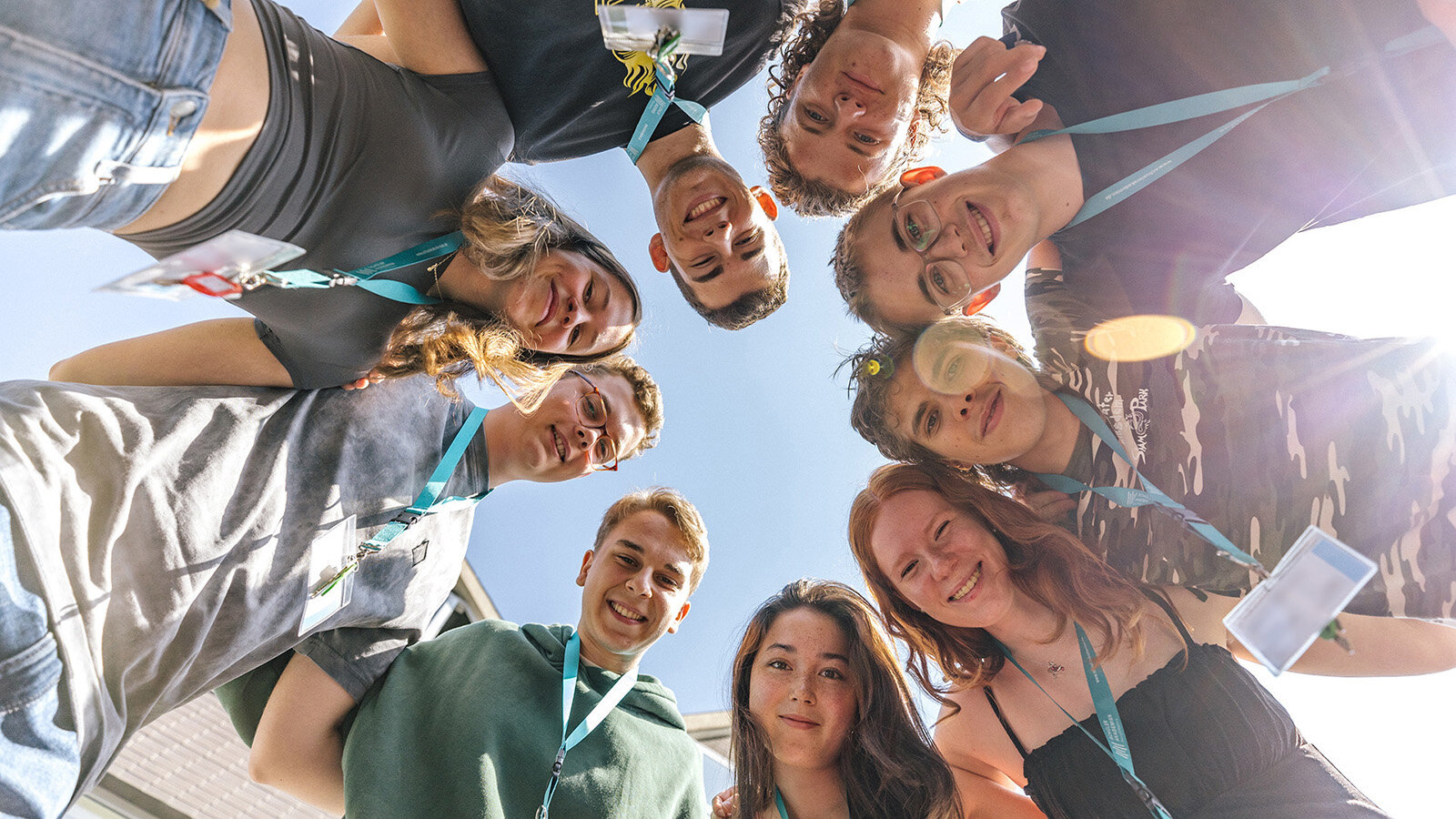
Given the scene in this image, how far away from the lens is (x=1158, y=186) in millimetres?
2426

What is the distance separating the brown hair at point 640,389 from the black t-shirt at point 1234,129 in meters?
2.14

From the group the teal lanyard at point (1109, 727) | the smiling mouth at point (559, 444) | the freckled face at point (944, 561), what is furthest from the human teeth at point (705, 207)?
the teal lanyard at point (1109, 727)

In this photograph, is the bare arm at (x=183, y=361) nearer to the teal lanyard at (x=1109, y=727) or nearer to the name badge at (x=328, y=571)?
the name badge at (x=328, y=571)

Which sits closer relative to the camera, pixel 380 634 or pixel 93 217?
pixel 93 217

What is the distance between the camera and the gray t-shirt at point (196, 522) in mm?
1763

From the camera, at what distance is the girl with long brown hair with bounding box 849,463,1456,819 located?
2.25 metres

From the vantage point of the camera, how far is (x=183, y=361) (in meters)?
2.39

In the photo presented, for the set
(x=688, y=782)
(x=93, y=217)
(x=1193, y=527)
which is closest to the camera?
(x=93, y=217)

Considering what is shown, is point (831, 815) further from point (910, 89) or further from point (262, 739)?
point (910, 89)

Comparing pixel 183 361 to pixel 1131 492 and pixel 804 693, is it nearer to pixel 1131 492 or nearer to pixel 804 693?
pixel 804 693

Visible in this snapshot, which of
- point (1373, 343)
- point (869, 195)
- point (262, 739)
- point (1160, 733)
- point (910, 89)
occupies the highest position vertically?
point (910, 89)

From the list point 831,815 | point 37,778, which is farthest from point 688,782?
point 37,778

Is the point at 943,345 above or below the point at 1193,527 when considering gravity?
above

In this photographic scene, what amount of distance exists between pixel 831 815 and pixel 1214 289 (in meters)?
2.53
